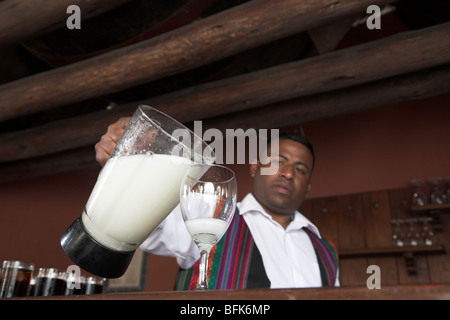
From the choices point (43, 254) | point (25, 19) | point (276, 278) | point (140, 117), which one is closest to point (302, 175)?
point (276, 278)

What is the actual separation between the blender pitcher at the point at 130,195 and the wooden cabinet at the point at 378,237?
9.35 ft

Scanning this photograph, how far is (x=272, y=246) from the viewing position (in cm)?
173

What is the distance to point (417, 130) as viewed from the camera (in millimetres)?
3516

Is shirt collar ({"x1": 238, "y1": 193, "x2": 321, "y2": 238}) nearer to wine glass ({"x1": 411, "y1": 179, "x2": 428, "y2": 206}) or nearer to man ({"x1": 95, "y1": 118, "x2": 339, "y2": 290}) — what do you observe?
man ({"x1": 95, "y1": 118, "x2": 339, "y2": 290})

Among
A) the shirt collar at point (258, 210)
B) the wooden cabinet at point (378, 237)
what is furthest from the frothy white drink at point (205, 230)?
the wooden cabinet at point (378, 237)

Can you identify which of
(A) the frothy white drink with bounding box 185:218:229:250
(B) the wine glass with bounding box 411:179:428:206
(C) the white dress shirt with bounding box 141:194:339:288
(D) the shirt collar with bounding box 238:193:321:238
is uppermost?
(B) the wine glass with bounding box 411:179:428:206

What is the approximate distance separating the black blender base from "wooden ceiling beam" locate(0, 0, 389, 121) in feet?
5.09

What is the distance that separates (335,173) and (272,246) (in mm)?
2191

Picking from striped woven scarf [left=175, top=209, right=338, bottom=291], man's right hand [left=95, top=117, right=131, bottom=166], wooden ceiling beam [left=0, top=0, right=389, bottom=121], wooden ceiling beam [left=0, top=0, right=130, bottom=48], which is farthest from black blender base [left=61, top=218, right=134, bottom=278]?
wooden ceiling beam [left=0, top=0, right=130, bottom=48]

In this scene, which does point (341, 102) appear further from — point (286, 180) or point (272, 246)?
point (272, 246)

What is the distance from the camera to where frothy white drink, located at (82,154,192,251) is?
0.62 metres

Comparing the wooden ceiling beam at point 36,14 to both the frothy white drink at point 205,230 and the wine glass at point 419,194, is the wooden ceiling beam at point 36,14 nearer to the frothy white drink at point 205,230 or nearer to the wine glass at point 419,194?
the frothy white drink at point 205,230

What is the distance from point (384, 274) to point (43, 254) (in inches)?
132
